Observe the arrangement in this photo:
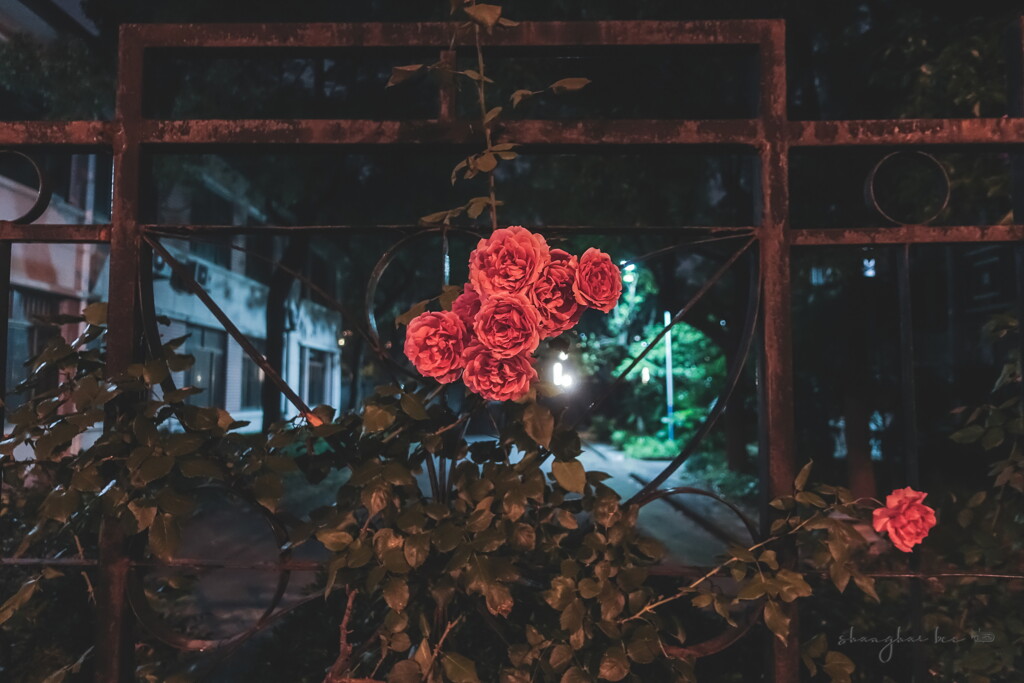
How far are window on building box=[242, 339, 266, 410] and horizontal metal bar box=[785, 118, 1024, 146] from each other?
20.7m

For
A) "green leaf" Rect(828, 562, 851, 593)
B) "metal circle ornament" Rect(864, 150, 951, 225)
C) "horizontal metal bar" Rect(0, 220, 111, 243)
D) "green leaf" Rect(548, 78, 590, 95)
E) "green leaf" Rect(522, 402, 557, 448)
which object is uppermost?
"metal circle ornament" Rect(864, 150, 951, 225)

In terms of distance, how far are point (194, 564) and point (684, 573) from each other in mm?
1237

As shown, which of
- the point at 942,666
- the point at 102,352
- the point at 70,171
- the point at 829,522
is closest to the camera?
the point at 829,522

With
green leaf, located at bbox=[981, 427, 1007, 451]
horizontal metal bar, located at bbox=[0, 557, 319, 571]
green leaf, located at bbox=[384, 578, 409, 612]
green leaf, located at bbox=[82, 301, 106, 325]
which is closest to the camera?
green leaf, located at bbox=[384, 578, 409, 612]

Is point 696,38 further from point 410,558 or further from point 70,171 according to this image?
point 70,171

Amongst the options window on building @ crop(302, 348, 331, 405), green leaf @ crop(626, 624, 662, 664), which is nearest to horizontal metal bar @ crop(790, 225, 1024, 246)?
green leaf @ crop(626, 624, 662, 664)

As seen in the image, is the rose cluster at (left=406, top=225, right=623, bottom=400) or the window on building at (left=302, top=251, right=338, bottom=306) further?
the window on building at (left=302, top=251, right=338, bottom=306)

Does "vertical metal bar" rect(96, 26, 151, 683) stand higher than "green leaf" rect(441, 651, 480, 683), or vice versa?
"vertical metal bar" rect(96, 26, 151, 683)

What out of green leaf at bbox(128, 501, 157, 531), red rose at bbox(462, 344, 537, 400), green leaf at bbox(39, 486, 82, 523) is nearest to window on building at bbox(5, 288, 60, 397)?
green leaf at bbox(39, 486, 82, 523)

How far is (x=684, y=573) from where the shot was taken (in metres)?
1.73

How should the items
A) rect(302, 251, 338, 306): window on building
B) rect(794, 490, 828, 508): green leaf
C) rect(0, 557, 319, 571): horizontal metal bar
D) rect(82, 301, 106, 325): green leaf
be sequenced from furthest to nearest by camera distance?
rect(302, 251, 338, 306): window on building
rect(82, 301, 106, 325): green leaf
rect(0, 557, 319, 571): horizontal metal bar
rect(794, 490, 828, 508): green leaf

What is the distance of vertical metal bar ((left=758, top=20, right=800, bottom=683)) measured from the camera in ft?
5.78

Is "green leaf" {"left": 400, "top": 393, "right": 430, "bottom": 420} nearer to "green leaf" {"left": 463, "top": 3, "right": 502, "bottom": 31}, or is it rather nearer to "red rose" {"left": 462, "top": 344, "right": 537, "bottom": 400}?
"red rose" {"left": 462, "top": 344, "right": 537, "bottom": 400}

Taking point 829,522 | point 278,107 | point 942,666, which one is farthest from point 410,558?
point 278,107
